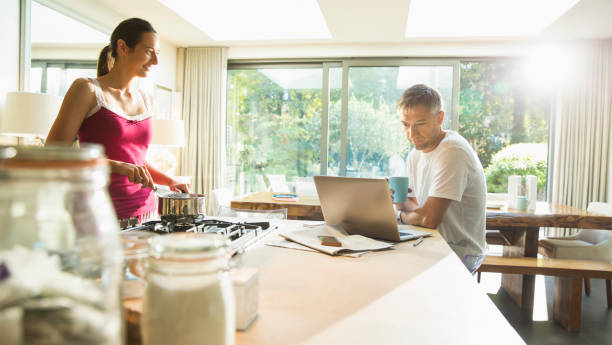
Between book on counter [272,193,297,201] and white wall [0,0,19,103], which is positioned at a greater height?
white wall [0,0,19,103]

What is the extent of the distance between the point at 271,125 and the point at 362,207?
466cm

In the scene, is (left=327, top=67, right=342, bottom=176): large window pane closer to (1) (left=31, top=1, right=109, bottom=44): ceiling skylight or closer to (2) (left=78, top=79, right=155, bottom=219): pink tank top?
(1) (left=31, top=1, right=109, bottom=44): ceiling skylight

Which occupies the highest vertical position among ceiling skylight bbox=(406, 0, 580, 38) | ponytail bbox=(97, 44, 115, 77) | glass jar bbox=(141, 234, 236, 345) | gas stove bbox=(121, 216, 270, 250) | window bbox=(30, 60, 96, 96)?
ceiling skylight bbox=(406, 0, 580, 38)

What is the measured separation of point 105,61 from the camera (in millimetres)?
1939

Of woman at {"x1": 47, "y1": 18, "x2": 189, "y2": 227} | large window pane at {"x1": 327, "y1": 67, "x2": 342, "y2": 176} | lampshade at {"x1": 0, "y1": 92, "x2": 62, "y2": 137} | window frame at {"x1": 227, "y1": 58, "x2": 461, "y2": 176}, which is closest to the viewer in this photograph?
woman at {"x1": 47, "y1": 18, "x2": 189, "y2": 227}

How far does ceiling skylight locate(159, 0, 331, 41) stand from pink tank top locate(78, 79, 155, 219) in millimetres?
2952

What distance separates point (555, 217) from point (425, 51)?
10.3 ft

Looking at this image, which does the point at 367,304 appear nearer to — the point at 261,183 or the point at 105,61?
the point at 105,61

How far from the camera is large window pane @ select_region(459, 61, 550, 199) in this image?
537 cm

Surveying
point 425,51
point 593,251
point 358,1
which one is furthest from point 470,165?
point 425,51

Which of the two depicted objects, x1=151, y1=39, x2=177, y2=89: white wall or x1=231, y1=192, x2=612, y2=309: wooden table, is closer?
x1=231, y1=192, x2=612, y2=309: wooden table

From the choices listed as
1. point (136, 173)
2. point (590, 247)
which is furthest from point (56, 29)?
point (590, 247)

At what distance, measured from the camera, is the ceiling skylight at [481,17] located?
4266 mm

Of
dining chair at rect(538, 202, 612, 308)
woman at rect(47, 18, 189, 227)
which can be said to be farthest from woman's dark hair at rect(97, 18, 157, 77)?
dining chair at rect(538, 202, 612, 308)
